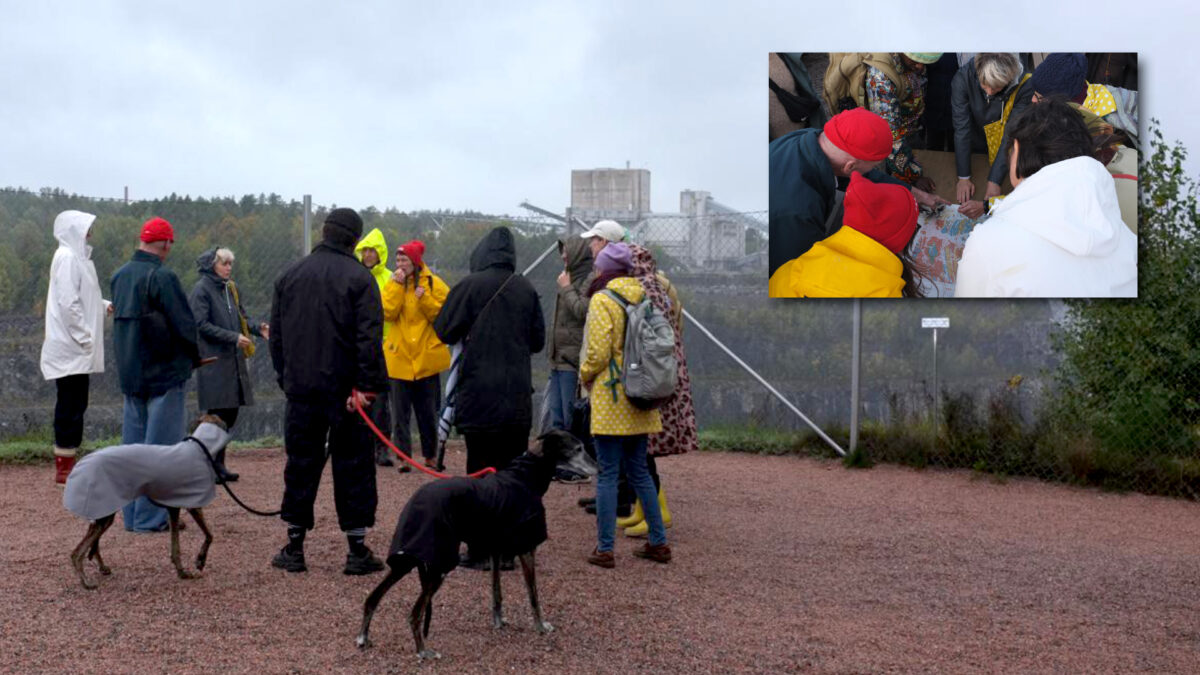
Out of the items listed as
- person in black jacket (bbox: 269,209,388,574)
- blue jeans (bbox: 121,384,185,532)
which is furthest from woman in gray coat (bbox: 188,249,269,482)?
person in black jacket (bbox: 269,209,388,574)

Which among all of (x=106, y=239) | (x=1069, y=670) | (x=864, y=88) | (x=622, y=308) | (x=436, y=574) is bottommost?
(x=1069, y=670)

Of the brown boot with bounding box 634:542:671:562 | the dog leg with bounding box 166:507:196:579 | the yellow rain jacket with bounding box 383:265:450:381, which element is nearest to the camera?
the dog leg with bounding box 166:507:196:579

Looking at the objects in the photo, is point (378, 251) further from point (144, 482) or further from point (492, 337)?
point (144, 482)

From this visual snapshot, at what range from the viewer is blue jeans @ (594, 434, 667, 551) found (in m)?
6.63

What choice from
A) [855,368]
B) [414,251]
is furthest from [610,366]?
[855,368]

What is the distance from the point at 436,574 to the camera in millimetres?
4879

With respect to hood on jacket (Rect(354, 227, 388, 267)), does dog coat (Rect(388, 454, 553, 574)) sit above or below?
below

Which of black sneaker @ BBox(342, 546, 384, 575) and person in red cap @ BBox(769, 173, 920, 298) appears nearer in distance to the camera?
black sneaker @ BBox(342, 546, 384, 575)

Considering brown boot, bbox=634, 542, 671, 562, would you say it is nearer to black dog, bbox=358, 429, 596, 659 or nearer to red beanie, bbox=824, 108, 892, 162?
black dog, bbox=358, 429, 596, 659

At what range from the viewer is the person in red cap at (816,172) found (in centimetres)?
1159

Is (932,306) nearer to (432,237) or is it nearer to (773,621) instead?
(432,237)

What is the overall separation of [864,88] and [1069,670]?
7.61 metres

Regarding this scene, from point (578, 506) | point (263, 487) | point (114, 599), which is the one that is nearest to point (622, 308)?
point (578, 506)

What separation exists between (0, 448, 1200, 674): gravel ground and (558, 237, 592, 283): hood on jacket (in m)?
1.68
